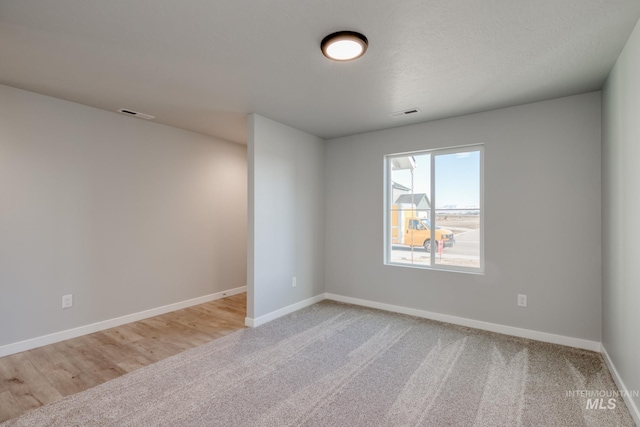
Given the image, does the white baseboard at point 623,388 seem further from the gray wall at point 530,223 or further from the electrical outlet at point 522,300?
the electrical outlet at point 522,300

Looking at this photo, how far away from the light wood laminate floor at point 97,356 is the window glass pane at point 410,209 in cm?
225

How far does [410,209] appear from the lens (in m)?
4.12

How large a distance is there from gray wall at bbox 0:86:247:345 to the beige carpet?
4.51 feet

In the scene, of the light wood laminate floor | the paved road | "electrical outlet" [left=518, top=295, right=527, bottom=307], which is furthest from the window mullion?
the light wood laminate floor

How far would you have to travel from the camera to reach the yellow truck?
3.84 m

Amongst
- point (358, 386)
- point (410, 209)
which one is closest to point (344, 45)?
point (358, 386)

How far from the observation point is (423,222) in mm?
4008

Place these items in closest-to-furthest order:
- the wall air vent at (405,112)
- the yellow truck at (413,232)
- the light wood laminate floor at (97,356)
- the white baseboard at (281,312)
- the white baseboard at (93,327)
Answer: the light wood laminate floor at (97,356) → the white baseboard at (93,327) → the wall air vent at (405,112) → the white baseboard at (281,312) → the yellow truck at (413,232)

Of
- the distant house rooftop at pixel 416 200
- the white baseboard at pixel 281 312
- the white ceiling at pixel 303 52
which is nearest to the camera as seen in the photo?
the white ceiling at pixel 303 52

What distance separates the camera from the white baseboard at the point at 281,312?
3572mm

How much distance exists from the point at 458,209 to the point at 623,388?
2.05m

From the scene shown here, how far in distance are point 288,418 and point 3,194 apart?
3129 millimetres

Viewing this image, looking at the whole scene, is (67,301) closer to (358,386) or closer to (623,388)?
(358,386)

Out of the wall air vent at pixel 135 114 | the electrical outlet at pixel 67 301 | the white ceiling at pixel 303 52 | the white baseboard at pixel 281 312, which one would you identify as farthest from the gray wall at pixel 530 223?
the electrical outlet at pixel 67 301
